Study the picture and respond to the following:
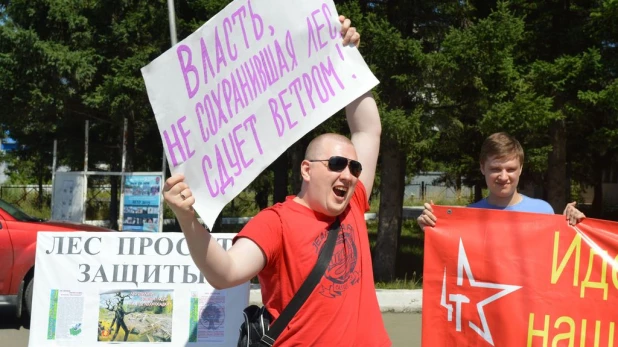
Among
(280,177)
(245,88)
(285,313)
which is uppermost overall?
(280,177)

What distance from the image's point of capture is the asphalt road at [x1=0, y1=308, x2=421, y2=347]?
8.40 meters

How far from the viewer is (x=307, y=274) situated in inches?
119

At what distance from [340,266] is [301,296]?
0.21 meters

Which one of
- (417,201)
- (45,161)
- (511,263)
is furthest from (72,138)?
(417,201)

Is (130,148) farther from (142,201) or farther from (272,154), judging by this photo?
(272,154)

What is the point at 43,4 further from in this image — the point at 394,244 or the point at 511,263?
Result: the point at 511,263

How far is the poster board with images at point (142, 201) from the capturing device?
44.7 ft

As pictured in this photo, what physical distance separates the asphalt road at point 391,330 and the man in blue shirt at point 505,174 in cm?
422

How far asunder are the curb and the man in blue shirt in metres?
6.04

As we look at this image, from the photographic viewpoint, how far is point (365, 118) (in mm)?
3785

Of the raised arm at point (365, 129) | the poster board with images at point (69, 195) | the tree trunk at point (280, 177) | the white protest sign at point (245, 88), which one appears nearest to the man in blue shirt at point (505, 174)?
the raised arm at point (365, 129)

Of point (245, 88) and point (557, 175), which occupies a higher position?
point (557, 175)

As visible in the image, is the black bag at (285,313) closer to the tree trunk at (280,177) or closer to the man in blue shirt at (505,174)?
the man in blue shirt at (505,174)

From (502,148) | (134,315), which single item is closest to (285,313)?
(502,148)
